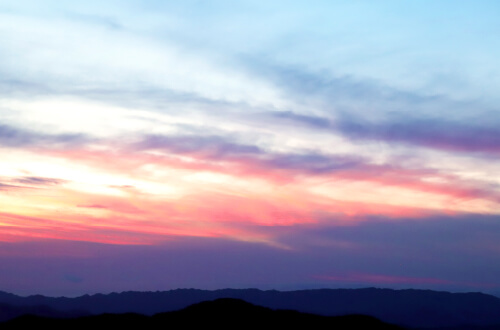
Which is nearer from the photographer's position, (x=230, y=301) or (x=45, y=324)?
(x=45, y=324)

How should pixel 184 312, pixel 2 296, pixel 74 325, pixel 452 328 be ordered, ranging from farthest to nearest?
pixel 2 296
pixel 452 328
pixel 184 312
pixel 74 325

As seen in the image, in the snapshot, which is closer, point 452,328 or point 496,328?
point 496,328

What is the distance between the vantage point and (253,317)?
82188 mm

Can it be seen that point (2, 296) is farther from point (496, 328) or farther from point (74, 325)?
point (496, 328)

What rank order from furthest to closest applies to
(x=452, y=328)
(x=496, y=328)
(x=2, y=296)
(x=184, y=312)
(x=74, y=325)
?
(x=2, y=296) → (x=452, y=328) → (x=496, y=328) → (x=184, y=312) → (x=74, y=325)

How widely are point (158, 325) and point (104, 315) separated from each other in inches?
317

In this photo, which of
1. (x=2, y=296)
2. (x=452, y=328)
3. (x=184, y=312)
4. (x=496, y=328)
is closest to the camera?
(x=184, y=312)

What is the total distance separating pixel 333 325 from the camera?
3278 inches

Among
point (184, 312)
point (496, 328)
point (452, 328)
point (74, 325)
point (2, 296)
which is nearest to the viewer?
point (74, 325)

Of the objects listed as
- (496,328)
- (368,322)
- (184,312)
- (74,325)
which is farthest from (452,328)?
(74,325)

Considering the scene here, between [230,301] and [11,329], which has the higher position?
[230,301]

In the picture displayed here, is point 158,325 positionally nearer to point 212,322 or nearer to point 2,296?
point 212,322

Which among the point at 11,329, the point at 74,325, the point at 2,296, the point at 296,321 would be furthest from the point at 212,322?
the point at 2,296

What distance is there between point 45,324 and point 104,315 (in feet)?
24.8
